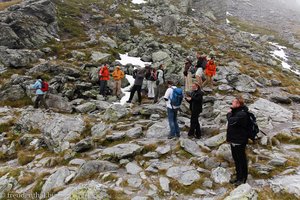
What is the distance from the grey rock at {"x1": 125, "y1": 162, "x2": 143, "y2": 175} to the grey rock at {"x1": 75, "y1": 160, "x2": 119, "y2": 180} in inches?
22.9

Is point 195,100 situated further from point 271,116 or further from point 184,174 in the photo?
point 271,116

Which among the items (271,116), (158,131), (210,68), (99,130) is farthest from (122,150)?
(210,68)

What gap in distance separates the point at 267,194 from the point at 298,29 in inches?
5192

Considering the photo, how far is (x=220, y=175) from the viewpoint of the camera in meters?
12.0

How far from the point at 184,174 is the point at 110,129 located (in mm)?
7322

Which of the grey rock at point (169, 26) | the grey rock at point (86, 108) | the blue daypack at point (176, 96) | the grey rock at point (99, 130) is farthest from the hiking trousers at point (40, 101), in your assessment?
the grey rock at point (169, 26)

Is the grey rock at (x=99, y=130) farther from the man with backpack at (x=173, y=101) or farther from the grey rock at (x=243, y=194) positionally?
the grey rock at (x=243, y=194)

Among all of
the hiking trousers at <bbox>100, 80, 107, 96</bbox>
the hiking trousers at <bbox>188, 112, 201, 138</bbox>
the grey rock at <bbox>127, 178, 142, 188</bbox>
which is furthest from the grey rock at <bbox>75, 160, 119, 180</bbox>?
the hiking trousers at <bbox>100, 80, 107, 96</bbox>

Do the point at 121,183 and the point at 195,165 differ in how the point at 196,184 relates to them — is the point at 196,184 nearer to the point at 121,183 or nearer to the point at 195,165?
the point at 195,165

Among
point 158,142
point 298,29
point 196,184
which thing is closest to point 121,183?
point 196,184

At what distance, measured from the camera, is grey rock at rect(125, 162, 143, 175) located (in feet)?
42.2

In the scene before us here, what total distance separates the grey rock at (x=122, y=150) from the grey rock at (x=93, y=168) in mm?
818

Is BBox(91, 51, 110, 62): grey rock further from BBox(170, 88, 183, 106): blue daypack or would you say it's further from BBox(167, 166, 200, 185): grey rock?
BBox(167, 166, 200, 185): grey rock

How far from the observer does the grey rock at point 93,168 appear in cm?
1273
